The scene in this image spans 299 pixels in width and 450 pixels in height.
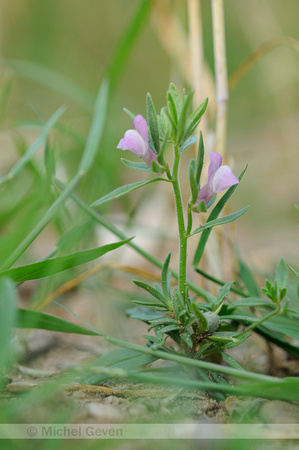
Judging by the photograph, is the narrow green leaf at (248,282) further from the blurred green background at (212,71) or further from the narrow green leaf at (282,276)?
the blurred green background at (212,71)

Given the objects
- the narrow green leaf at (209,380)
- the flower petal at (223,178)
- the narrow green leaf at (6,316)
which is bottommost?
the narrow green leaf at (209,380)

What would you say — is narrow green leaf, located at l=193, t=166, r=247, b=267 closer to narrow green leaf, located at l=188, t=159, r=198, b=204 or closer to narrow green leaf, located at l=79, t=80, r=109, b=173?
narrow green leaf, located at l=188, t=159, r=198, b=204

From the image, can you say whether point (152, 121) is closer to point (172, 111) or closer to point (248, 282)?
point (172, 111)

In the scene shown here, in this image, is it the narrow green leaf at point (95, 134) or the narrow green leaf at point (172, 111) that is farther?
the narrow green leaf at point (95, 134)

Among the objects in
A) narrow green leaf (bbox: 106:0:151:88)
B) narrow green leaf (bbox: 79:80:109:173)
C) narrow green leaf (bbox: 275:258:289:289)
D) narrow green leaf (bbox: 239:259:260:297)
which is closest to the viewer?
narrow green leaf (bbox: 275:258:289:289)

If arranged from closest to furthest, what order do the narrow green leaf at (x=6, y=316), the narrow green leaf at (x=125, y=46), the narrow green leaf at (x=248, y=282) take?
the narrow green leaf at (x=6, y=316) < the narrow green leaf at (x=248, y=282) < the narrow green leaf at (x=125, y=46)

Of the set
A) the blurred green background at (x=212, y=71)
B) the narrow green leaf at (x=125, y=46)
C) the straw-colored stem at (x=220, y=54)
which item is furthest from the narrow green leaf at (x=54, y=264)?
the blurred green background at (x=212, y=71)

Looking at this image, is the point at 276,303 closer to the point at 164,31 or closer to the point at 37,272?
the point at 37,272

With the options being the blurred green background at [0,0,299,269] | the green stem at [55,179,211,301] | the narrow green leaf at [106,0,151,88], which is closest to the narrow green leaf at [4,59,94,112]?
the narrow green leaf at [106,0,151,88]
